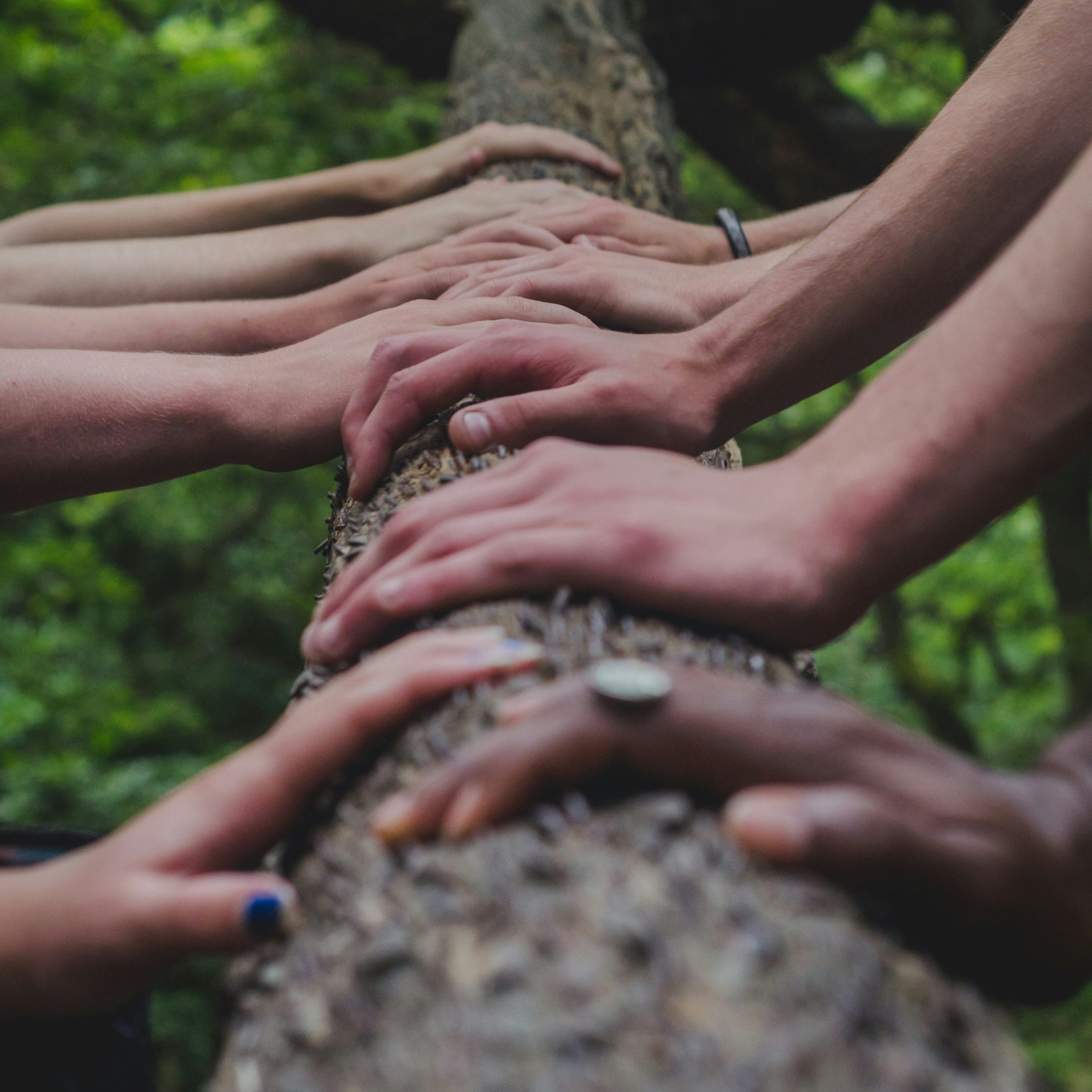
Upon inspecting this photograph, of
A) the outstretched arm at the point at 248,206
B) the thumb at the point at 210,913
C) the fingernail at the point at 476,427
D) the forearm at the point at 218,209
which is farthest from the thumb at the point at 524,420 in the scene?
the forearm at the point at 218,209

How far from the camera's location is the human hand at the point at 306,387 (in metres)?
1.64

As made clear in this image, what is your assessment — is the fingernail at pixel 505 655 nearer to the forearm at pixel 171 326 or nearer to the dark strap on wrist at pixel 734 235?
the forearm at pixel 171 326

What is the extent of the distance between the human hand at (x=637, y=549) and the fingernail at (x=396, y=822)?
28 centimetres

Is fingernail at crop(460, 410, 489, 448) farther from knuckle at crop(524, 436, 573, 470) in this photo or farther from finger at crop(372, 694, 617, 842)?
finger at crop(372, 694, 617, 842)

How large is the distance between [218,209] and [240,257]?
1.86 ft

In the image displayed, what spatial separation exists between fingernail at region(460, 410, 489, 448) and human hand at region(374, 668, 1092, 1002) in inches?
24.1

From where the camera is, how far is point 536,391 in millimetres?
1425

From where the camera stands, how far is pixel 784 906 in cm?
68

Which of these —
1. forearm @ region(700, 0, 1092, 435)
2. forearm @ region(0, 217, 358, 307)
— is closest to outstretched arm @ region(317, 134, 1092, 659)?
forearm @ region(700, 0, 1092, 435)

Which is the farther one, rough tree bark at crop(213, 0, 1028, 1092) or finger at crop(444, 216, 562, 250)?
finger at crop(444, 216, 562, 250)

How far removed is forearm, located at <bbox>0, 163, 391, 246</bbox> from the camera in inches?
114

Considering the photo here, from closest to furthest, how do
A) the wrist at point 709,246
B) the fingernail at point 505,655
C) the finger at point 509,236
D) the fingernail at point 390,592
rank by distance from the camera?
the fingernail at point 505,655
the fingernail at point 390,592
the finger at point 509,236
the wrist at point 709,246

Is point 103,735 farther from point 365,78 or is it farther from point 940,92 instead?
point 940,92

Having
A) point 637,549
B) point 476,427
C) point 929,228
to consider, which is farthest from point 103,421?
point 929,228
